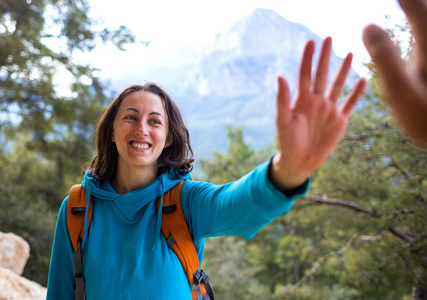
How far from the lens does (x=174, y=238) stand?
1334 millimetres

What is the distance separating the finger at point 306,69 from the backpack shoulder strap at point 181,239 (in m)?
0.76

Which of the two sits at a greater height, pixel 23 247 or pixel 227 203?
pixel 227 203

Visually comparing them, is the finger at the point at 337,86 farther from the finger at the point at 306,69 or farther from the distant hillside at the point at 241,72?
the distant hillside at the point at 241,72

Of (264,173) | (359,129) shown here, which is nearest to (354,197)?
(359,129)

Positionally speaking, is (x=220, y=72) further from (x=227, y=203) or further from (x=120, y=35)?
(x=227, y=203)

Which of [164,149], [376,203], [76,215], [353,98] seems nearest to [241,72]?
[376,203]

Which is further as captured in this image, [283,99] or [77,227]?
[77,227]

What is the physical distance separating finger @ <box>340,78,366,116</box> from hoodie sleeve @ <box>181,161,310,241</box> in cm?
19

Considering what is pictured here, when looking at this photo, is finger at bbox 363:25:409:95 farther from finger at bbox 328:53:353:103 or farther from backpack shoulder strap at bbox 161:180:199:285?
backpack shoulder strap at bbox 161:180:199:285

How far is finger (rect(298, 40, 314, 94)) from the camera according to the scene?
730 mm

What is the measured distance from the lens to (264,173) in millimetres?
875

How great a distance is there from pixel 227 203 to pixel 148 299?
526 millimetres

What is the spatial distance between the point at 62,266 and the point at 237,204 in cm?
99

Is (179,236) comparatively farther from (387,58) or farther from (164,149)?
(387,58)
